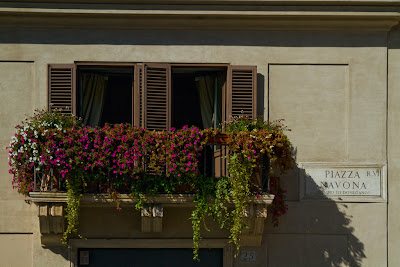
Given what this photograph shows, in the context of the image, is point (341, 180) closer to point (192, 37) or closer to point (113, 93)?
point (192, 37)

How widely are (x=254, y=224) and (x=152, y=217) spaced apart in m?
1.45

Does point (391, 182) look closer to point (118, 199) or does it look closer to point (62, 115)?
point (118, 199)

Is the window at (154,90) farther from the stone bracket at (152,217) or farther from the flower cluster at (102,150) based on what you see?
the stone bracket at (152,217)

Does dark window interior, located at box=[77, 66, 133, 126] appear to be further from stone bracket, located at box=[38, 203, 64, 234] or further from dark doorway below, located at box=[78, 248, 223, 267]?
dark doorway below, located at box=[78, 248, 223, 267]

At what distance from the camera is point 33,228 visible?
33.0 feet

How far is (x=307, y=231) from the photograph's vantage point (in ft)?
33.6

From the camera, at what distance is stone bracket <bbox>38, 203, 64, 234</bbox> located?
9.43 metres

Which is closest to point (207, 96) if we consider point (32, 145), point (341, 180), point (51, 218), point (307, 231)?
point (341, 180)

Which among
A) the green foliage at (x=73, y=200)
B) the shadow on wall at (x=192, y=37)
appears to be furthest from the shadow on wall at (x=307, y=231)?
the green foliage at (x=73, y=200)

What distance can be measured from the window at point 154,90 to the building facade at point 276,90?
5 centimetres

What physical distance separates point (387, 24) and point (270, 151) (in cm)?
280

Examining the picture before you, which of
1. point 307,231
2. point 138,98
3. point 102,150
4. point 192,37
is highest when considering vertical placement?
point 192,37

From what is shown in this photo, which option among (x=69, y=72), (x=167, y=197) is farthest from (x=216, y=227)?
(x=69, y=72)

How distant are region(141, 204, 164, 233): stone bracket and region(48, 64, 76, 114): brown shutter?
187 centimetres
